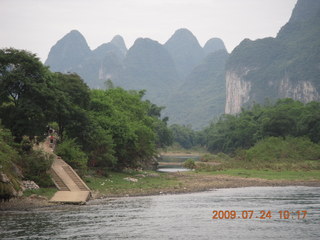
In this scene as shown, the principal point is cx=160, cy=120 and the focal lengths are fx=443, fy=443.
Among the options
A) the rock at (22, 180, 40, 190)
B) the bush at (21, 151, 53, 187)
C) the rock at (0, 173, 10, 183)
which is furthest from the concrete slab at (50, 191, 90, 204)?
the rock at (0, 173, 10, 183)

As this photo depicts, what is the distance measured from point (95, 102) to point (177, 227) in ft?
108

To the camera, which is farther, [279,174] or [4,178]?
[279,174]

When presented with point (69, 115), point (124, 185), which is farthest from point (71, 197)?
point (69, 115)

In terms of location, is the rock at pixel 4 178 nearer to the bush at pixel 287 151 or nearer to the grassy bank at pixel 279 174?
the grassy bank at pixel 279 174

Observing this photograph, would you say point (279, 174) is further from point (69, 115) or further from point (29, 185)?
point (29, 185)

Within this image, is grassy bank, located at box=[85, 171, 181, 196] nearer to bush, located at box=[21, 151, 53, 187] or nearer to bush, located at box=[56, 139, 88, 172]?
bush, located at box=[56, 139, 88, 172]

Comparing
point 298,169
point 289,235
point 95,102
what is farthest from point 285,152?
point 289,235

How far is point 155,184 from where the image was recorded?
1934 inches

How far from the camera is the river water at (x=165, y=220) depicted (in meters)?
24.4

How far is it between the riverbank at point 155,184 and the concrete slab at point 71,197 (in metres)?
0.95

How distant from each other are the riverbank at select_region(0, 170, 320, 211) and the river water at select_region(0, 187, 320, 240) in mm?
2083

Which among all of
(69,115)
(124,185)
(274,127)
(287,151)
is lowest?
(287,151)
